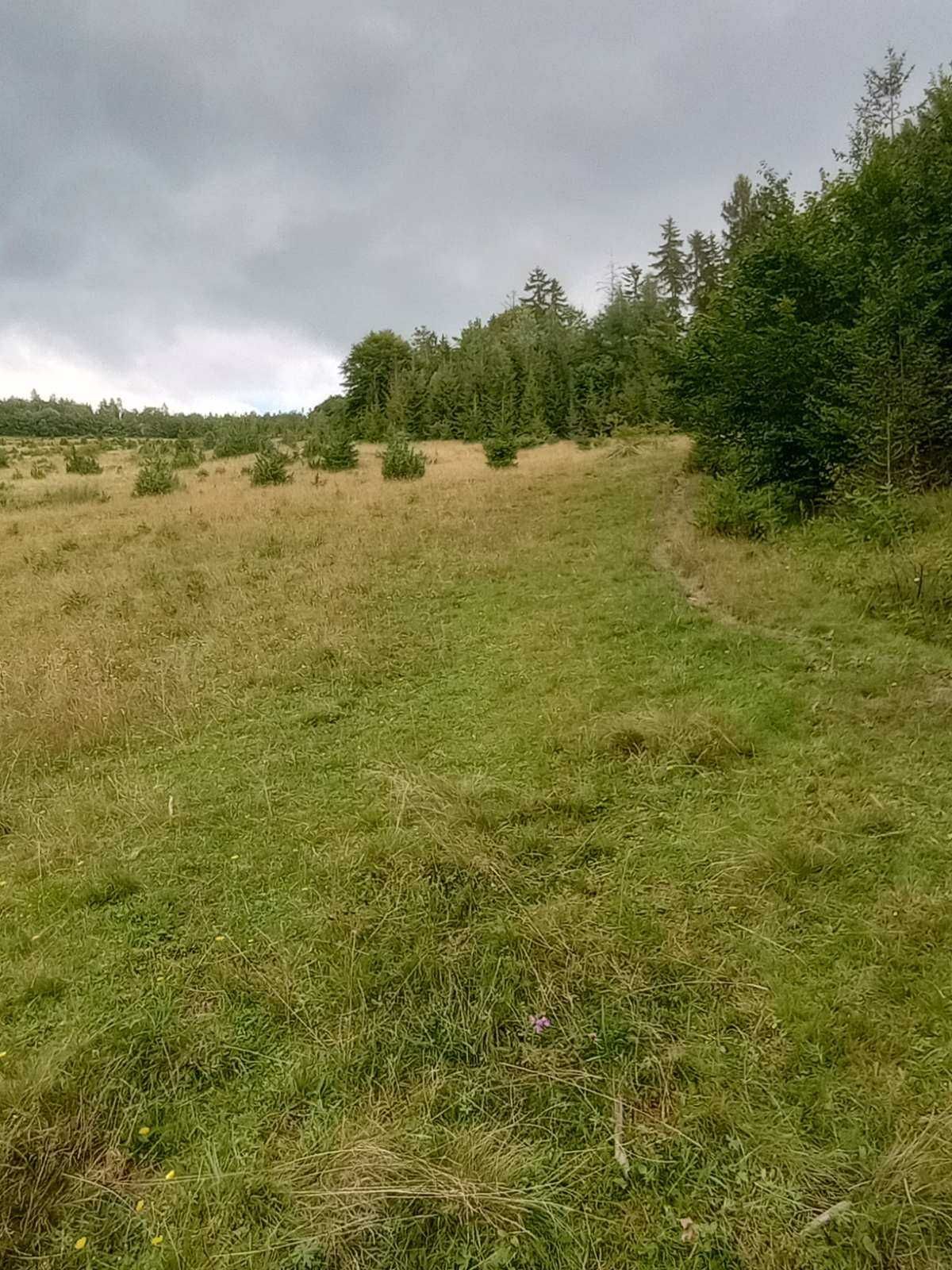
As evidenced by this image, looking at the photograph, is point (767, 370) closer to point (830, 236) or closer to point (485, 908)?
point (830, 236)

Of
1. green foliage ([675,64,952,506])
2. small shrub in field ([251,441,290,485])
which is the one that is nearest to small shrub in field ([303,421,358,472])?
small shrub in field ([251,441,290,485])

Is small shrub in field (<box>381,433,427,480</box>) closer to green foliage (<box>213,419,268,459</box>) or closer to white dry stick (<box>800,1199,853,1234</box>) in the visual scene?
green foliage (<box>213,419,268,459</box>)

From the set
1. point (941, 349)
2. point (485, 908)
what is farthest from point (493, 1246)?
point (941, 349)

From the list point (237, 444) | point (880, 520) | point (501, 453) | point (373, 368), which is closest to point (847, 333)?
point (880, 520)

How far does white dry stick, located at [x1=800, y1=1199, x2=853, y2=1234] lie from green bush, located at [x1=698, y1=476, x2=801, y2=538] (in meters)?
9.57

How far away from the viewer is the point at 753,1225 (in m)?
1.88

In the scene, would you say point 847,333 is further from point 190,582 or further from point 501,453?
point 501,453

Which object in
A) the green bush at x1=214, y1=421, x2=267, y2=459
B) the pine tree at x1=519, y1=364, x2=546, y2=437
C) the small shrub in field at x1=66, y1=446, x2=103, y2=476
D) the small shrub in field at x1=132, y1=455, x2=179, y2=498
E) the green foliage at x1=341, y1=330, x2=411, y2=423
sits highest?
the green foliage at x1=341, y1=330, x2=411, y2=423

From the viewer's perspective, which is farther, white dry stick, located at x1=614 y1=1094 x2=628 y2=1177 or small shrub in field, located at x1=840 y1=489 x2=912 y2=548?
small shrub in field, located at x1=840 y1=489 x2=912 y2=548

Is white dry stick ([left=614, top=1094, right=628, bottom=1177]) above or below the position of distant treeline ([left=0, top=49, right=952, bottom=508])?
below

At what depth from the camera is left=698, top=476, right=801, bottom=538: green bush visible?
1057 centimetres

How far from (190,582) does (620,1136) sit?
30.1ft

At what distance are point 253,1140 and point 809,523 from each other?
35.3 ft

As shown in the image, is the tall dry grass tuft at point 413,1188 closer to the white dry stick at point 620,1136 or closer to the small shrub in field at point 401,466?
the white dry stick at point 620,1136
